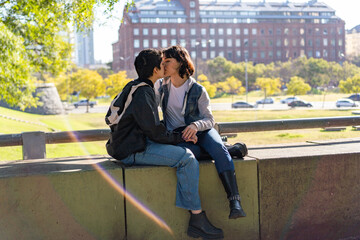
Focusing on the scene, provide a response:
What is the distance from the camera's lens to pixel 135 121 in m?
3.83

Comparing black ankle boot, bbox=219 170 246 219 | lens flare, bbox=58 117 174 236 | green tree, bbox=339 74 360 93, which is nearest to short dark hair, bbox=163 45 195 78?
black ankle boot, bbox=219 170 246 219

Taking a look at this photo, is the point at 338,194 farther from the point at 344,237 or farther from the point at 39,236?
the point at 39,236

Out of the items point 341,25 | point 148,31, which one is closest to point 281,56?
point 341,25

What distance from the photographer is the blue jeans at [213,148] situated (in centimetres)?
397

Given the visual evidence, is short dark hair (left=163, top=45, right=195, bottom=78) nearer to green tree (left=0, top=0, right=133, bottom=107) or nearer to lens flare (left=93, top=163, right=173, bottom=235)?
lens flare (left=93, top=163, right=173, bottom=235)

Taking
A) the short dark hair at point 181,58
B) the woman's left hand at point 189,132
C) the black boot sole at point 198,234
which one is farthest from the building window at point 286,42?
the black boot sole at point 198,234

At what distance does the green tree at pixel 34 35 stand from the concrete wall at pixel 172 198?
680 centimetres

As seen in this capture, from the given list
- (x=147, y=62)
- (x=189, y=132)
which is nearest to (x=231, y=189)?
(x=189, y=132)

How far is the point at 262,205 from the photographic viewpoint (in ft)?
14.2

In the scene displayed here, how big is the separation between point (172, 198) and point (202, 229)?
39 cm

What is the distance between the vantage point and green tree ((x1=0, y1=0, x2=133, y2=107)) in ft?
37.3

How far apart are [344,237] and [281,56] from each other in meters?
114

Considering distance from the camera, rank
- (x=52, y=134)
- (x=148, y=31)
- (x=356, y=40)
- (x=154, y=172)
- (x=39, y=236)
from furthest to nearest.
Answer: (x=356, y=40) < (x=148, y=31) < (x=52, y=134) < (x=154, y=172) < (x=39, y=236)

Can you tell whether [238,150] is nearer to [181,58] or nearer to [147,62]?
[181,58]
